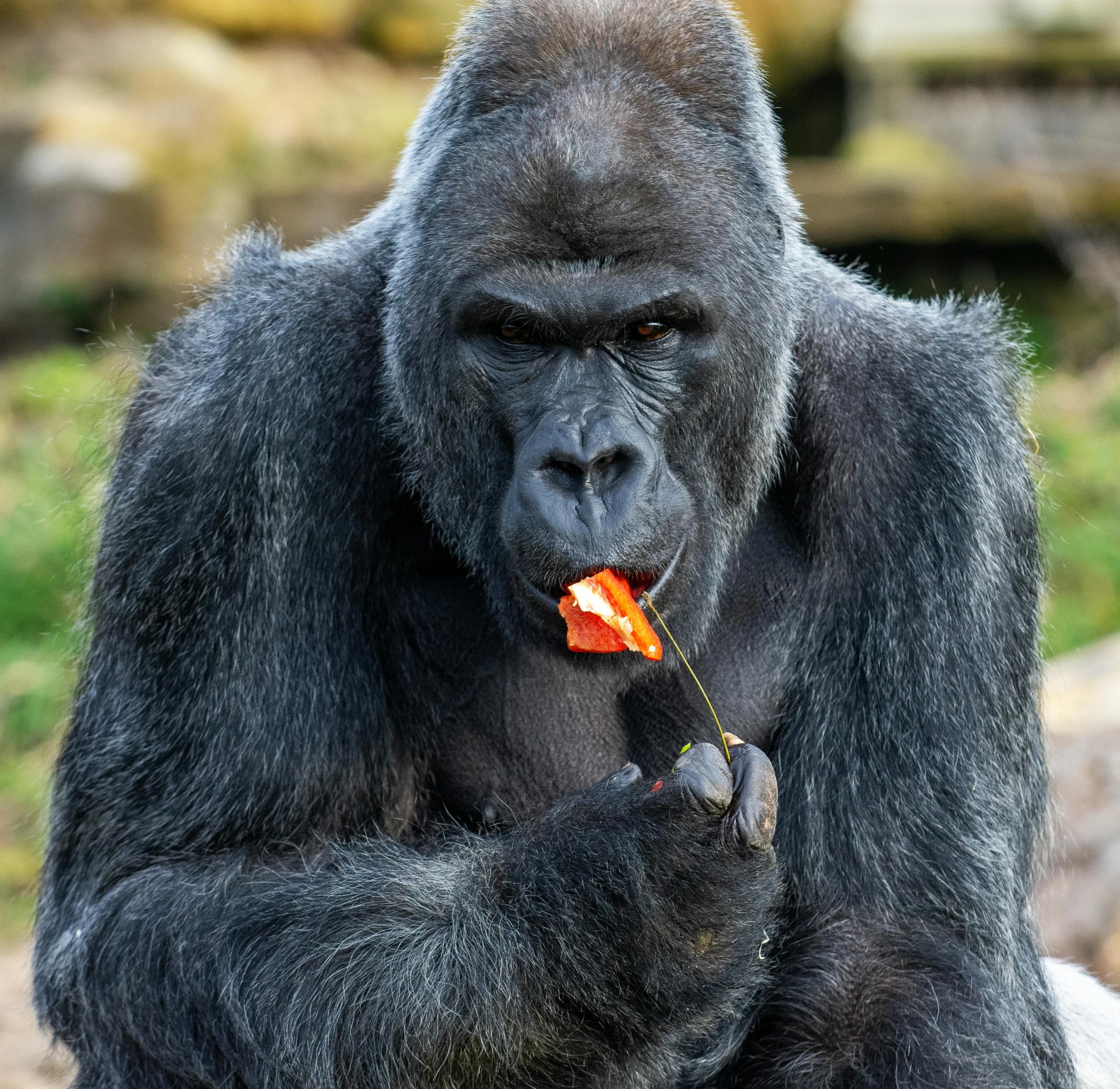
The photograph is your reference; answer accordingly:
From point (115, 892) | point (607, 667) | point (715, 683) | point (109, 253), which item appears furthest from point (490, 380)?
point (109, 253)

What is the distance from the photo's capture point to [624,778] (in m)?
3.94

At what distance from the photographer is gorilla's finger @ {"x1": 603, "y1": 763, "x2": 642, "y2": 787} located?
3.93 metres

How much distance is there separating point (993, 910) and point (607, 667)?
133cm

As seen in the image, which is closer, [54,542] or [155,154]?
[54,542]

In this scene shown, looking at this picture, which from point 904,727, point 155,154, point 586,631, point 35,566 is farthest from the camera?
point 155,154

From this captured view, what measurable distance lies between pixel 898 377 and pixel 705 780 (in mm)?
1552

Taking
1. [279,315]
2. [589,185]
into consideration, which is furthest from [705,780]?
[279,315]

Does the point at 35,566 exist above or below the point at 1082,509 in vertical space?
below

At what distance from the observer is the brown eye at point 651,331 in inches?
162

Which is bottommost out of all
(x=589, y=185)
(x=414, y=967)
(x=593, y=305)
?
(x=414, y=967)

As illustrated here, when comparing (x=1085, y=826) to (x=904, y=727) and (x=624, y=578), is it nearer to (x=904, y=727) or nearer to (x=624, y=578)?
(x=904, y=727)

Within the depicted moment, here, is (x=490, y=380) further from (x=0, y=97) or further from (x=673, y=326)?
(x=0, y=97)

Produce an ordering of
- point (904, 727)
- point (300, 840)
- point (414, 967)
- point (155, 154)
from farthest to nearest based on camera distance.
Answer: point (155, 154) → point (904, 727) → point (300, 840) → point (414, 967)

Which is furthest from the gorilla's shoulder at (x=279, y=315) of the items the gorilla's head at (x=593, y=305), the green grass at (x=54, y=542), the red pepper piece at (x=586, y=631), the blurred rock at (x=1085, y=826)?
the blurred rock at (x=1085, y=826)
